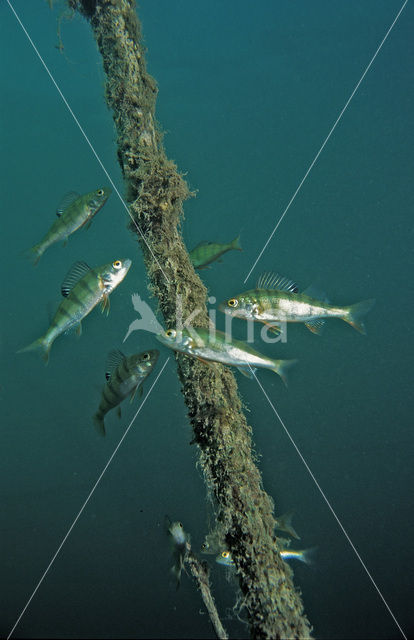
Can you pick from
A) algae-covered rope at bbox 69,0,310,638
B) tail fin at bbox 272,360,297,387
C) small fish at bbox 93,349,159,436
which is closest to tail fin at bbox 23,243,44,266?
algae-covered rope at bbox 69,0,310,638

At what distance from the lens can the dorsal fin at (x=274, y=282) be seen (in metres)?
3.43

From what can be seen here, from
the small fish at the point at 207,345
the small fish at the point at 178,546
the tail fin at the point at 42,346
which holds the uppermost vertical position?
the small fish at the point at 207,345

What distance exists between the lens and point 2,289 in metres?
28.0

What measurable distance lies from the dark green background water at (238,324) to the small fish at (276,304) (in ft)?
14.3

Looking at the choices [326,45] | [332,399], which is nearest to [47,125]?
[326,45]

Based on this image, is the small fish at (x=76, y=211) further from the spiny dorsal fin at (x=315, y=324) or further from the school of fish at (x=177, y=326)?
the spiny dorsal fin at (x=315, y=324)

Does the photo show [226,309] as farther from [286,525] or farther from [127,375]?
[286,525]

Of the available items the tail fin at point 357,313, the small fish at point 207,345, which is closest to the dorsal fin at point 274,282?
the tail fin at point 357,313

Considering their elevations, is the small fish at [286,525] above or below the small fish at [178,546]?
above

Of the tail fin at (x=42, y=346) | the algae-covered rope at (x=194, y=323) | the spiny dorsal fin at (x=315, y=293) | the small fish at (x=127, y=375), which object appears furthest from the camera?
the spiny dorsal fin at (x=315, y=293)

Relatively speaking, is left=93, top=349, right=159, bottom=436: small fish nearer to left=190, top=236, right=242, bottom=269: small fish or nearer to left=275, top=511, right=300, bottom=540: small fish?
left=190, top=236, right=242, bottom=269: small fish

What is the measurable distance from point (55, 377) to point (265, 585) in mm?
19369

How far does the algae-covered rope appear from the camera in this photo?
2570 mm

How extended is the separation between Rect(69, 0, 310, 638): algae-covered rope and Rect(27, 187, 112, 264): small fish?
41 centimetres
